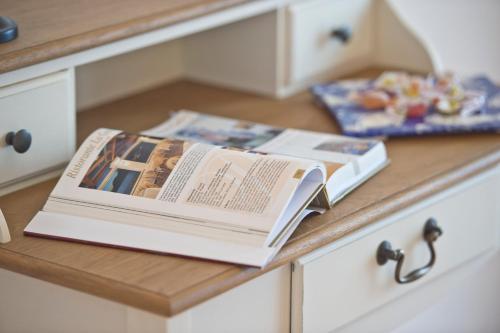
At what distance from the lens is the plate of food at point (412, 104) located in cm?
133

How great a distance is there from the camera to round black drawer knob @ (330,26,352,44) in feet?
5.23

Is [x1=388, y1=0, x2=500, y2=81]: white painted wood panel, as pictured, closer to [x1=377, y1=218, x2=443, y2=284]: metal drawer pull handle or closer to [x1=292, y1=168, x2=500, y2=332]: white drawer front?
[x1=292, y1=168, x2=500, y2=332]: white drawer front

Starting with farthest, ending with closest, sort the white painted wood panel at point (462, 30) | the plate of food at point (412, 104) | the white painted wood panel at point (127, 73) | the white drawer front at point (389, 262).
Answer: the white painted wood panel at point (462, 30), the white painted wood panel at point (127, 73), the plate of food at point (412, 104), the white drawer front at point (389, 262)

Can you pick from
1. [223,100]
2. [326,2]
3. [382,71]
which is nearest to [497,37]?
[382,71]


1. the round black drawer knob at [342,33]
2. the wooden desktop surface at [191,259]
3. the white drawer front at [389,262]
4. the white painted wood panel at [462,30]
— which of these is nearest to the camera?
the wooden desktop surface at [191,259]

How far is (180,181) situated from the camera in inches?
39.4

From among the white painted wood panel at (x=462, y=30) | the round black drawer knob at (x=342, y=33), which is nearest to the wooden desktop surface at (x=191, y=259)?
the round black drawer knob at (x=342, y=33)

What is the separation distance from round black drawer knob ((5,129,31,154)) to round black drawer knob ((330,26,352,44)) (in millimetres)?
678

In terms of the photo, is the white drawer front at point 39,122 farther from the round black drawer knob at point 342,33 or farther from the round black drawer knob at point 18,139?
the round black drawer knob at point 342,33

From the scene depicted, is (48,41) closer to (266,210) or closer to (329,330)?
(266,210)

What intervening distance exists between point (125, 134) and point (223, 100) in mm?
430

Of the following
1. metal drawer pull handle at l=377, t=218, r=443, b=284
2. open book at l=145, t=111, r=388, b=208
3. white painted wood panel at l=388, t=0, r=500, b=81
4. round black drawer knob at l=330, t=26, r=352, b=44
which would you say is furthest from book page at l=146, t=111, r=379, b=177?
white painted wood panel at l=388, t=0, r=500, b=81

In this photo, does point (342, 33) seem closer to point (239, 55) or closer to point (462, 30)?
point (239, 55)

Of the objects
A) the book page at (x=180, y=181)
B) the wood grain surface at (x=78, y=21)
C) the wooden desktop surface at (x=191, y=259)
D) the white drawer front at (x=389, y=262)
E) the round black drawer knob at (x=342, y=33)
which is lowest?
the white drawer front at (x=389, y=262)
